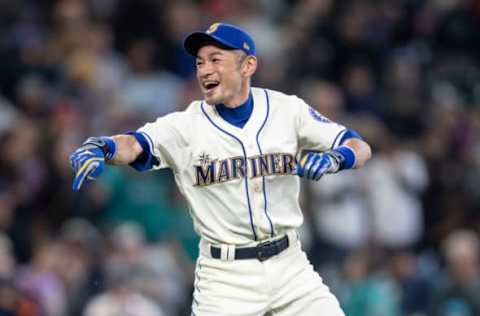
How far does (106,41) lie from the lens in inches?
494

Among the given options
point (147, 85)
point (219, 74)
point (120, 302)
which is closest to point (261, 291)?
point (219, 74)

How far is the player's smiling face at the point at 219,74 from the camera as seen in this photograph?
21.0ft

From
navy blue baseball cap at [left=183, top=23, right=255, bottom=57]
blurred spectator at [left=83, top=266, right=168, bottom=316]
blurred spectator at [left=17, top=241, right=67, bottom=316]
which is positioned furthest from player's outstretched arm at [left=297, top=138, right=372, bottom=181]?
blurred spectator at [left=17, top=241, right=67, bottom=316]

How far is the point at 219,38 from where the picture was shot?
21.0 feet

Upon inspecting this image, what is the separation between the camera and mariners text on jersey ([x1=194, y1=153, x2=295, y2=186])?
20.9 ft

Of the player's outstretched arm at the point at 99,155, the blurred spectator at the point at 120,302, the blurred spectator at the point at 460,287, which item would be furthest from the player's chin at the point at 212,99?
the blurred spectator at the point at 460,287

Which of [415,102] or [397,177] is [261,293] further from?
[415,102]

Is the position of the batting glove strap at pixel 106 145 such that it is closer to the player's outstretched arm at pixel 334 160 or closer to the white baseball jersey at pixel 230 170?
the white baseball jersey at pixel 230 170

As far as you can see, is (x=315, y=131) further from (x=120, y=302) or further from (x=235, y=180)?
(x=120, y=302)

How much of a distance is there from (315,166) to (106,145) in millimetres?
1019

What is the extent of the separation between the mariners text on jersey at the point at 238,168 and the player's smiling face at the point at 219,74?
33 cm

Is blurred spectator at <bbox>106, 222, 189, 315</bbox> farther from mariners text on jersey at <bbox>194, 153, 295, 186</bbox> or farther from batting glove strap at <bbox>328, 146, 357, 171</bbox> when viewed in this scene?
batting glove strap at <bbox>328, 146, 357, 171</bbox>

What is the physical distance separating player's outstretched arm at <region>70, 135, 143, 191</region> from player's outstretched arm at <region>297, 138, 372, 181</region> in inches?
33.7

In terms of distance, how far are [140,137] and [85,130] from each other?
5034 millimetres
